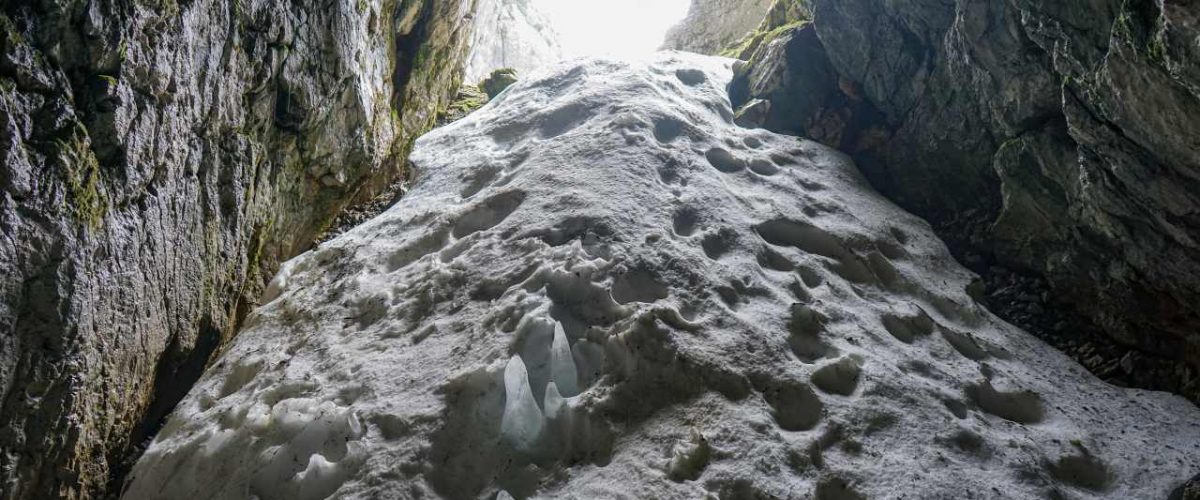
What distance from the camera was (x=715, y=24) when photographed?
791 inches

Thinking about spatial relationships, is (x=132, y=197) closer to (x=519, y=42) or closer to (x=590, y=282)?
(x=590, y=282)

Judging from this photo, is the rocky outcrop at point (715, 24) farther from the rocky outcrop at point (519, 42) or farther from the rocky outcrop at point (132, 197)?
the rocky outcrop at point (132, 197)

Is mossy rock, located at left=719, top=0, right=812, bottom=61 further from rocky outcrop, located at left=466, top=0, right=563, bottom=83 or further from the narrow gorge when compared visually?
rocky outcrop, located at left=466, top=0, right=563, bottom=83

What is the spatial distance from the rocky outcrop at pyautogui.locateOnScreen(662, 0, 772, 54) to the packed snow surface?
12504mm

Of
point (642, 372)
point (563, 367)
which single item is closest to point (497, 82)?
point (563, 367)

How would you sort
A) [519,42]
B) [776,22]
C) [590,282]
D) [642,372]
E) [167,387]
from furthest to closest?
[519,42]
[776,22]
[590,282]
[167,387]
[642,372]

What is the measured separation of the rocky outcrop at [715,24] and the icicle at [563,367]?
1494cm

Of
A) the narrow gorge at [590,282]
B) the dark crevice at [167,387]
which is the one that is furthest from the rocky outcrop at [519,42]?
the dark crevice at [167,387]

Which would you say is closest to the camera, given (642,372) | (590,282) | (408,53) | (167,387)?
(642,372)

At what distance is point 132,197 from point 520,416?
2967 mm

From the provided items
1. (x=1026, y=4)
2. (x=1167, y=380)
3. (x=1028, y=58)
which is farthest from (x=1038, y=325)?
(x=1026, y=4)

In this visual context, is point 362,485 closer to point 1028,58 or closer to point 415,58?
point 1028,58

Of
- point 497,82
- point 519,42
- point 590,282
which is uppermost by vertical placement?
point 519,42

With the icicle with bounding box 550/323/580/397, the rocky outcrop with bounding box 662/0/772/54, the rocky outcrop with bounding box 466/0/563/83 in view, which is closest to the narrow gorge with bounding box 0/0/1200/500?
the icicle with bounding box 550/323/580/397
